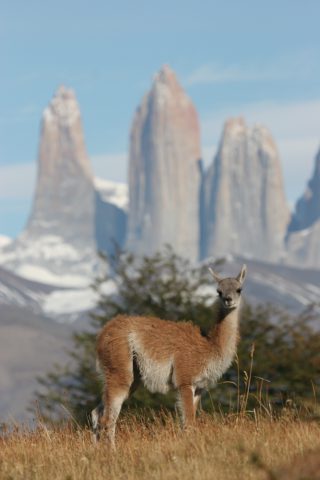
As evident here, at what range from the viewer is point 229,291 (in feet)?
48.5

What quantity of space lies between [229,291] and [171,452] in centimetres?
432

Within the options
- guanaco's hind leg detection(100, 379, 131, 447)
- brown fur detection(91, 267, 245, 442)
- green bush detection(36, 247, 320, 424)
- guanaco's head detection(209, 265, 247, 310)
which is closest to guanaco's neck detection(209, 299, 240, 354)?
brown fur detection(91, 267, 245, 442)

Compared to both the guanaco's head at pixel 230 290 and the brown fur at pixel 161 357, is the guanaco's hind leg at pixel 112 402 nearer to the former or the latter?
the brown fur at pixel 161 357

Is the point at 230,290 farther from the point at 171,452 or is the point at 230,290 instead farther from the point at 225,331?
the point at 171,452

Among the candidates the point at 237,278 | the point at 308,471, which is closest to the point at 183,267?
the point at 237,278

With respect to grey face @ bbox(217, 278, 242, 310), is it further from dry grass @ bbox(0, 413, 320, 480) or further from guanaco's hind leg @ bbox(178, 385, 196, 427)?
dry grass @ bbox(0, 413, 320, 480)

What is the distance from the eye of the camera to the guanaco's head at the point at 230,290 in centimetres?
1477

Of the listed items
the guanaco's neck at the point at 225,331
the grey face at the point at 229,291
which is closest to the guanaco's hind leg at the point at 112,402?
the guanaco's neck at the point at 225,331

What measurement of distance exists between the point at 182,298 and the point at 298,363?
37.2ft

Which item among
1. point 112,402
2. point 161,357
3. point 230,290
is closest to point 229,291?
point 230,290

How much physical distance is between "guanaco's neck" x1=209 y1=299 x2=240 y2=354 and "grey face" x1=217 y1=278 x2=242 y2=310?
0.26 meters

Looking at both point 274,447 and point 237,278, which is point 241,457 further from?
point 237,278

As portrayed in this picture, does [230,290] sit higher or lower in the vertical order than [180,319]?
higher

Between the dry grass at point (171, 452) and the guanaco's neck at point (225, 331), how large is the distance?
159 cm
